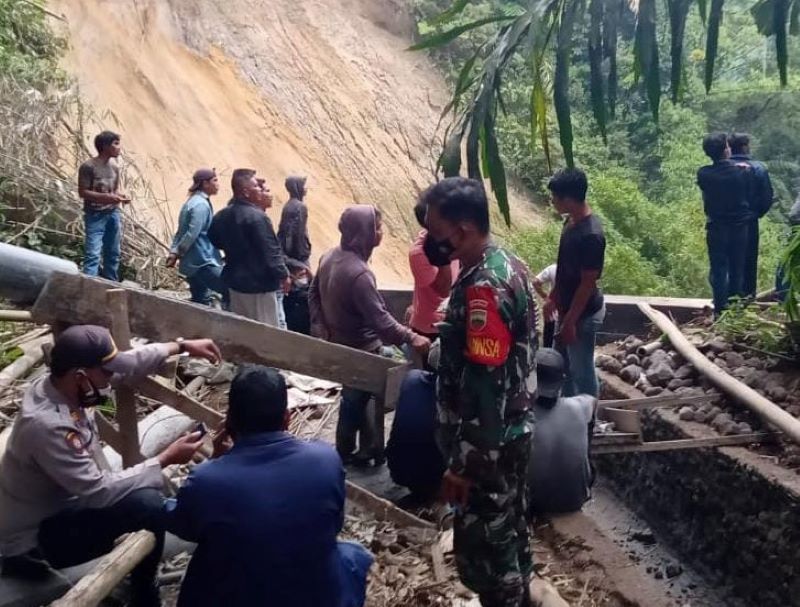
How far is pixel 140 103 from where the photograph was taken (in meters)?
13.9

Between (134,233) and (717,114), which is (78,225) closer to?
(134,233)

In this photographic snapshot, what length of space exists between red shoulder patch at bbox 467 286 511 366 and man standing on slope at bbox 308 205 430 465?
1757 millimetres

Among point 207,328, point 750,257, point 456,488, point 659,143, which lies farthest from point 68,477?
point 659,143

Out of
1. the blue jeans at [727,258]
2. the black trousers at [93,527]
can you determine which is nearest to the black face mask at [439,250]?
the black trousers at [93,527]

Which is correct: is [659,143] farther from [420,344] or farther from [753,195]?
[420,344]

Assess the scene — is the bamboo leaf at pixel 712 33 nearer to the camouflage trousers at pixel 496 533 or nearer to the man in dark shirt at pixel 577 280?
the man in dark shirt at pixel 577 280

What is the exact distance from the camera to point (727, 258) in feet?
23.2

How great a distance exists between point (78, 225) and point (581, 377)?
18.2 feet

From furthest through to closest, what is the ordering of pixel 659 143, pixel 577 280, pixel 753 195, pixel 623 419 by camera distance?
pixel 659 143 < pixel 753 195 < pixel 577 280 < pixel 623 419

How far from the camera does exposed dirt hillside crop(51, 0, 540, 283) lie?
13.8 m

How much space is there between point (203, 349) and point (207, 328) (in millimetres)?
175

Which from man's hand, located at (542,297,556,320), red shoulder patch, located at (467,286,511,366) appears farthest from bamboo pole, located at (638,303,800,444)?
red shoulder patch, located at (467,286,511,366)

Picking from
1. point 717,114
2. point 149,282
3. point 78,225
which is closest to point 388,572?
point 149,282

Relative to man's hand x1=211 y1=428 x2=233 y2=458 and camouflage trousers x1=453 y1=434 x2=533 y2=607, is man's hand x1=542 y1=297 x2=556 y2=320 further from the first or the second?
man's hand x1=211 y1=428 x2=233 y2=458
